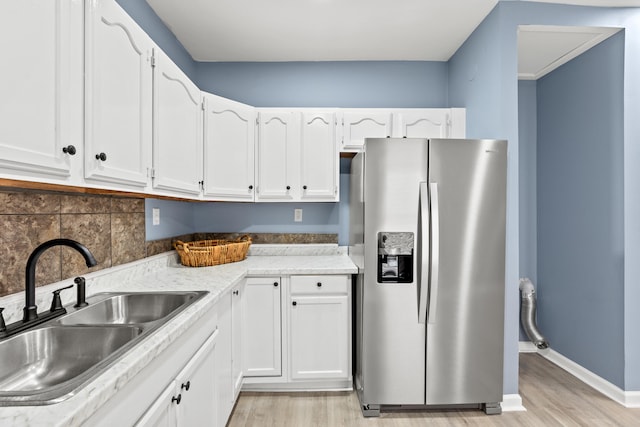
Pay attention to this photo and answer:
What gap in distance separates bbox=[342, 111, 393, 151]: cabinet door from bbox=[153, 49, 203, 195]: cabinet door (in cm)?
116

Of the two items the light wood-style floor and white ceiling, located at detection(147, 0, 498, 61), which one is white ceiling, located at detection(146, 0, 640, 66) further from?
the light wood-style floor

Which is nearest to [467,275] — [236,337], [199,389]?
[236,337]

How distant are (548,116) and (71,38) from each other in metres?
3.50

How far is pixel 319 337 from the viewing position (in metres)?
2.45

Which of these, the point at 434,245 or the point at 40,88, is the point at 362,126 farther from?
the point at 40,88

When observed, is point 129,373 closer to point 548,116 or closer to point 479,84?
point 479,84

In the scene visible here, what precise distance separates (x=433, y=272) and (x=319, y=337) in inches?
36.3

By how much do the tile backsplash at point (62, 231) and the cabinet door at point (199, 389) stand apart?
27.5 inches

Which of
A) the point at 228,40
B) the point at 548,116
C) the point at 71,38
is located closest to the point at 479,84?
the point at 548,116

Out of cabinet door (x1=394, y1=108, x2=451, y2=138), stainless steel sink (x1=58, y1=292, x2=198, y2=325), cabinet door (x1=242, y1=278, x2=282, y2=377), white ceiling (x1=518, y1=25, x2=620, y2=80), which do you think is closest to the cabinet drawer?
cabinet door (x1=242, y1=278, x2=282, y2=377)

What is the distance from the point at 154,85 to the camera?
1.70m

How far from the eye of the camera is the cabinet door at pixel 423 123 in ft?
9.52

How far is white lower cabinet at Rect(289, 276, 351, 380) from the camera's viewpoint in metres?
2.45

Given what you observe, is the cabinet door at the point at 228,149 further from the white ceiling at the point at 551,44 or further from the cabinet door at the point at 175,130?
the white ceiling at the point at 551,44
